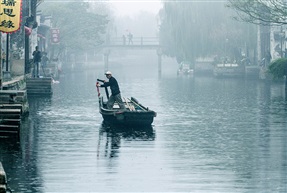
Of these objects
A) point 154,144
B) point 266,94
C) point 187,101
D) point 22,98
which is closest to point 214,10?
point 266,94

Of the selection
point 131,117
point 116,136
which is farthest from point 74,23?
point 116,136

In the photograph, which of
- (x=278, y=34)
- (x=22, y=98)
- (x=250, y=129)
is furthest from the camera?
(x=278, y=34)

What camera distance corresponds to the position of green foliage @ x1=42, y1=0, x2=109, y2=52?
96.4 metres

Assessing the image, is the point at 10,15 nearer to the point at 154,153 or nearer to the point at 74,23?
the point at 154,153

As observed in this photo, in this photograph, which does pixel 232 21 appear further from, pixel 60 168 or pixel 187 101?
pixel 60 168

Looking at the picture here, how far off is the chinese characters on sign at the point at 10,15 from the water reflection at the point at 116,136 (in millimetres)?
7555

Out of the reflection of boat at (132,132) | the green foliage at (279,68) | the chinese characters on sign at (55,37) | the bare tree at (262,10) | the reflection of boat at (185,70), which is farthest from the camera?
the reflection of boat at (185,70)

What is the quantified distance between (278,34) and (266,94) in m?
29.1

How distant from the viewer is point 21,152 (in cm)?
2088

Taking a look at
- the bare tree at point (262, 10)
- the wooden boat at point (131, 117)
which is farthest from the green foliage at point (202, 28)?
the wooden boat at point (131, 117)

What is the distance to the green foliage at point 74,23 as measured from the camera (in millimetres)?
96375

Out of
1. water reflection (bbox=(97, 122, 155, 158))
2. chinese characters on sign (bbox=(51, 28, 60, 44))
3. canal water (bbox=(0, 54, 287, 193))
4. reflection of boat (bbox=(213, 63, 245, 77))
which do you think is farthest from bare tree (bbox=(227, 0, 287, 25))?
chinese characters on sign (bbox=(51, 28, 60, 44))

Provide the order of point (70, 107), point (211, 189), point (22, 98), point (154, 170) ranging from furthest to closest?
1. point (70, 107)
2. point (22, 98)
3. point (154, 170)
4. point (211, 189)

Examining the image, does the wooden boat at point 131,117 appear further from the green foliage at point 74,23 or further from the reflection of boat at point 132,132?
the green foliage at point 74,23
